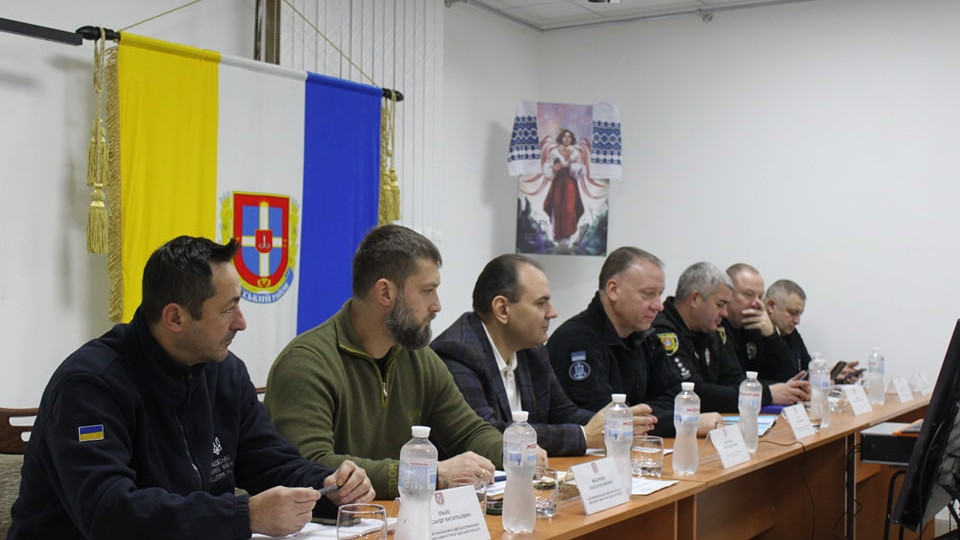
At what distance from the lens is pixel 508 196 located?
6.79m

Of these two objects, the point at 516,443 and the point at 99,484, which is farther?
the point at 516,443

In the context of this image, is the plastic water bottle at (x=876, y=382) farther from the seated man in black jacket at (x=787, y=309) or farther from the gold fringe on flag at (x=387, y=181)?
the gold fringe on flag at (x=387, y=181)

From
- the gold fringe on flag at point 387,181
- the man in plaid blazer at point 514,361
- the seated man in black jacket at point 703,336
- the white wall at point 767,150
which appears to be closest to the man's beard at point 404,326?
the man in plaid blazer at point 514,361

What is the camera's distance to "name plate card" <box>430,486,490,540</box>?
2.00m

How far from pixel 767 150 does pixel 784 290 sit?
3.14 feet

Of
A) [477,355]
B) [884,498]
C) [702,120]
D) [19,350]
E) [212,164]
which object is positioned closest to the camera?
[477,355]

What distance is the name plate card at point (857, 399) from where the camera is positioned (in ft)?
14.8

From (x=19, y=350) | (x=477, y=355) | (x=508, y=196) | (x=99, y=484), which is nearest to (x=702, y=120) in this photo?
(x=508, y=196)

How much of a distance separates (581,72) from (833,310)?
2279 mm

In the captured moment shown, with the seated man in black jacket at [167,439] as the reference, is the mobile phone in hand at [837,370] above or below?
below

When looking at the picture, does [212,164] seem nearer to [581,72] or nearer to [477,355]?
[477,355]

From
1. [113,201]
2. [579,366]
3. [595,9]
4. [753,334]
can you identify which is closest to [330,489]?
[579,366]

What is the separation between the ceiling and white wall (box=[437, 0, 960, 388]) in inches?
2.6

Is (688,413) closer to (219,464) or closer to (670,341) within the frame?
(219,464)
